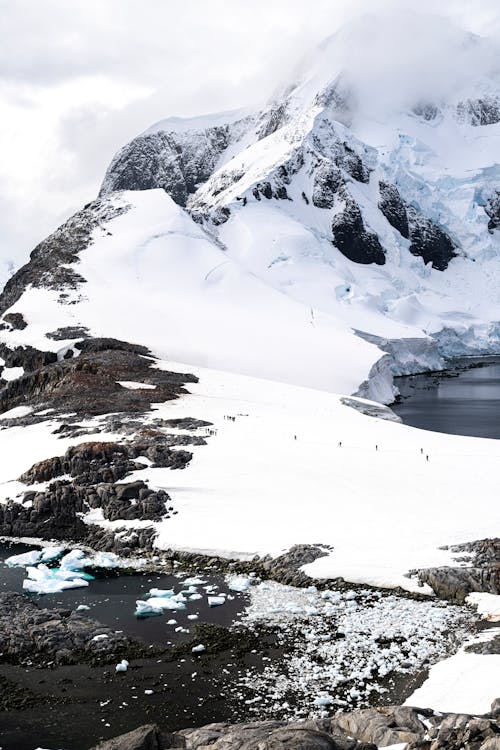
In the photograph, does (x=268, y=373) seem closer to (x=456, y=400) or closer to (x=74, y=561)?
(x=456, y=400)

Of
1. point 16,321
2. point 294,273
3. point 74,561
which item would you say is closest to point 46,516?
point 74,561

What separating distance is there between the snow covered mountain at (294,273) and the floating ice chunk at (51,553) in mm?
57149

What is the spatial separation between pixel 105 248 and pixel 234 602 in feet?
363

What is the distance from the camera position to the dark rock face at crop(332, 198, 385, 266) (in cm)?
18075

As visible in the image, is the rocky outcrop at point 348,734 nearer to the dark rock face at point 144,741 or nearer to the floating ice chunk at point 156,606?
the dark rock face at point 144,741

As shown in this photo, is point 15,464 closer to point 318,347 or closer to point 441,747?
point 441,747

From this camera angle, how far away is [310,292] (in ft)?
494

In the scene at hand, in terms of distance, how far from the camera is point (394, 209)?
19688 centimetres

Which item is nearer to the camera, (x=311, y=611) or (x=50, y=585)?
(x=311, y=611)

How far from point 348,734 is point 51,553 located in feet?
81.4

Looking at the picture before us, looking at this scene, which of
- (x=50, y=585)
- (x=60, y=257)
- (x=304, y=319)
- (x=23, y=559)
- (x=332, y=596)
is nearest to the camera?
(x=332, y=596)

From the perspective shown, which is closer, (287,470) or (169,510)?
(169,510)

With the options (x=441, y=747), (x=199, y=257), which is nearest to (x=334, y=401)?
(x=441, y=747)

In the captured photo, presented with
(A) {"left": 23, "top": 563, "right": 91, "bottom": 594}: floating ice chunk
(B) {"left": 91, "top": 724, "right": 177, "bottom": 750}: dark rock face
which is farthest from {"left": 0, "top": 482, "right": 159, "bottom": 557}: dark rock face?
(B) {"left": 91, "top": 724, "right": 177, "bottom": 750}: dark rock face
